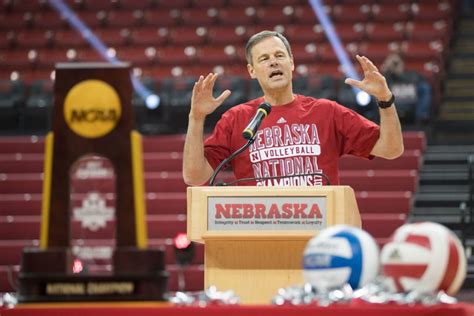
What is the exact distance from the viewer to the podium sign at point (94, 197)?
6.35ft

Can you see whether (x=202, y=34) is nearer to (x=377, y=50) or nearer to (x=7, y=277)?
(x=377, y=50)

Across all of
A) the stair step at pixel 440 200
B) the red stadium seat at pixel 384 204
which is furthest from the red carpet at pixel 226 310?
the stair step at pixel 440 200

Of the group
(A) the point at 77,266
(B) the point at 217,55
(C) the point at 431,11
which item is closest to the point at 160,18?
(B) the point at 217,55

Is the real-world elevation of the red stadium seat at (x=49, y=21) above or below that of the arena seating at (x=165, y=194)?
above

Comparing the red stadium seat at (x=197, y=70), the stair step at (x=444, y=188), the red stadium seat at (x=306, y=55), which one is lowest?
the stair step at (x=444, y=188)

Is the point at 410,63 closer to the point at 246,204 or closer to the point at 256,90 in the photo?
the point at 256,90

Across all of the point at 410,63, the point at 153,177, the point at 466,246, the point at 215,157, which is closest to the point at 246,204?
the point at 215,157

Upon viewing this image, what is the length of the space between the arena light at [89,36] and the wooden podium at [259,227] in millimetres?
7272

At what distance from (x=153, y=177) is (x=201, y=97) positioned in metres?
6.16

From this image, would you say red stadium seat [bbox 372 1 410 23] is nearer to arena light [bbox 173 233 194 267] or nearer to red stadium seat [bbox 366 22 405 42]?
red stadium seat [bbox 366 22 405 42]

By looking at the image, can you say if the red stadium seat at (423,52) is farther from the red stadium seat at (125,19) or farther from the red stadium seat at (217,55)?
the red stadium seat at (125,19)

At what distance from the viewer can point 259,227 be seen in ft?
9.26

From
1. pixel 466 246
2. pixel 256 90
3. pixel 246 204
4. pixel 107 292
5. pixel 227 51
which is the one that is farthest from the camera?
pixel 227 51

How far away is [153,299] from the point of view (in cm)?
194
